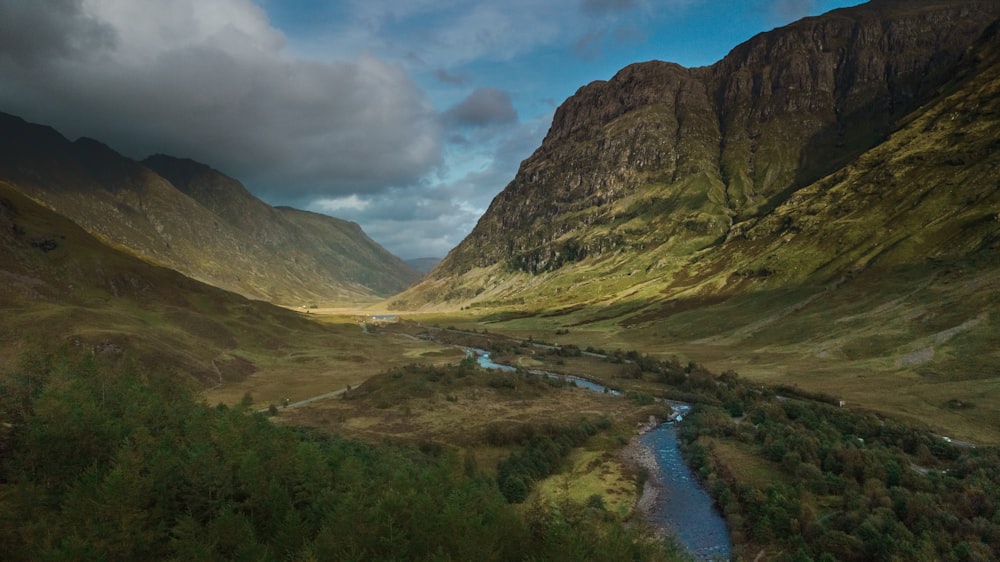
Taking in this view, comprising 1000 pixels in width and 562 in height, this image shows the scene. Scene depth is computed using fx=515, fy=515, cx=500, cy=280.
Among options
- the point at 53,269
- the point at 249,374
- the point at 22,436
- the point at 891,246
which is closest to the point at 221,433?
the point at 22,436

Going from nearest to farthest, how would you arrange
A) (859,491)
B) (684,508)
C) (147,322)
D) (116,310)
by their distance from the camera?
1. (859,491)
2. (684,508)
3. (116,310)
4. (147,322)

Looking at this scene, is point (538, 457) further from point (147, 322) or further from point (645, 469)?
point (147, 322)

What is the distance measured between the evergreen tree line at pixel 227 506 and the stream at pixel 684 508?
34.6 ft

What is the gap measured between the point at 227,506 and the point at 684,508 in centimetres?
4412

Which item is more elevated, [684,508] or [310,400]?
[310,400]

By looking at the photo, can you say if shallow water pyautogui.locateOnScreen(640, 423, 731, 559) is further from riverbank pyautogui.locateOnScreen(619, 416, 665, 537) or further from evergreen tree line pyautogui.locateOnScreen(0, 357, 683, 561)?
evergreen tree line pyautogui.locateOnScreen(0, 357, 683, 561)

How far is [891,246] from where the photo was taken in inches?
6590

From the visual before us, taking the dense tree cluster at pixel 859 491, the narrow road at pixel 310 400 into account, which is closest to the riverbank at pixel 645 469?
the dense tree cluster at pixel 859 491

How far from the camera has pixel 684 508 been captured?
53.1 m

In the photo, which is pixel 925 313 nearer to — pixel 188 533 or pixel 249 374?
pixel 188 533

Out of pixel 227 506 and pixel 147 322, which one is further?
pixel 147 322

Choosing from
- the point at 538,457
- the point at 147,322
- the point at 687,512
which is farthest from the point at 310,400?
the point at 687,512

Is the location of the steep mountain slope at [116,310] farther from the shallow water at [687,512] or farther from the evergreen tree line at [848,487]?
the evergreen tree line at [848,487]

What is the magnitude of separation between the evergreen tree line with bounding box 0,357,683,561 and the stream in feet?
34.6
